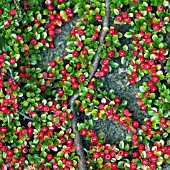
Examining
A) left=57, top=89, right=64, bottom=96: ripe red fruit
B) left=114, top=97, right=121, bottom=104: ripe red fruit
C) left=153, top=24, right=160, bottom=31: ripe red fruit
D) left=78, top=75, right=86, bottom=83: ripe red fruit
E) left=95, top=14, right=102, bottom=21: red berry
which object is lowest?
left=114, top=97, right=121, bottom=104: ripe red fruit

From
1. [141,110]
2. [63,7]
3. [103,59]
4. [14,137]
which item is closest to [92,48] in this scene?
[103,59]

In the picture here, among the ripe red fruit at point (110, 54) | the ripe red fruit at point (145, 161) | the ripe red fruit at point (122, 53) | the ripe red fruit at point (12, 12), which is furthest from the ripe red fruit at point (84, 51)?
the ripe red fruit at point (145, 161)

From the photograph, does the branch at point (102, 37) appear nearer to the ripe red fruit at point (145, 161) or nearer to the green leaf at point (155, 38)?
the green leaf at point (155, 38)

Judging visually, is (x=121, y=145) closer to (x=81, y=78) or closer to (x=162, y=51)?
(x=81, y=78)

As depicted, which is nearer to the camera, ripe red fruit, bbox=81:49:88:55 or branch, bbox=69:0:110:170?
branch, bbox=69:0:110:170

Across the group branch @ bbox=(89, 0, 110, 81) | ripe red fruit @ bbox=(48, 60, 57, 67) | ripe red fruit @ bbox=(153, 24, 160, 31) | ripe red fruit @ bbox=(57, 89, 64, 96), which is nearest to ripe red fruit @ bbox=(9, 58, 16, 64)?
ripe red fruit @ bbox=(48, 60, 57, 67)

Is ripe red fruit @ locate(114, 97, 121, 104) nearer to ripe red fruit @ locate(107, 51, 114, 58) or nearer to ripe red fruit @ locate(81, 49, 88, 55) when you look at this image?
ripe red fruit @ locate(107, 51, 114, 58)

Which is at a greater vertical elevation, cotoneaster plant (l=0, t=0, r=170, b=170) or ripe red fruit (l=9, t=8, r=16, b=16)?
ripe red fruit (l=9, t=8, r=16, b=16)

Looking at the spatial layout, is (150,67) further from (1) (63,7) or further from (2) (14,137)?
(2) (14,137)
